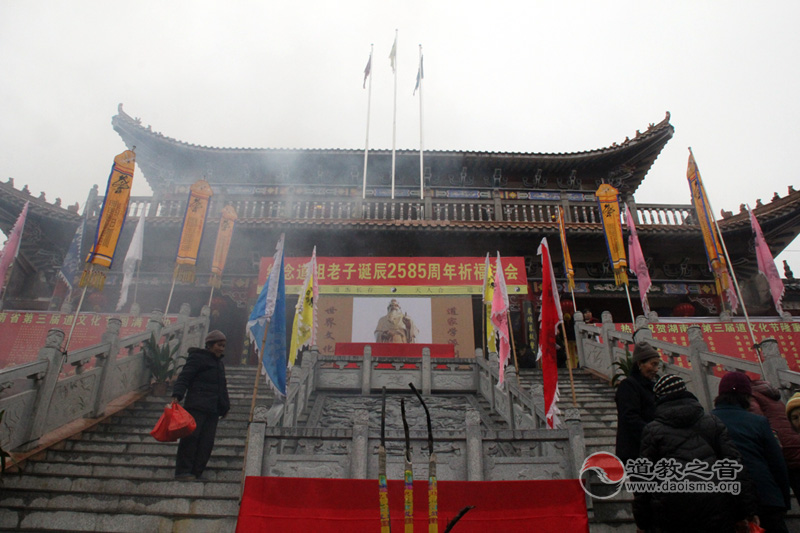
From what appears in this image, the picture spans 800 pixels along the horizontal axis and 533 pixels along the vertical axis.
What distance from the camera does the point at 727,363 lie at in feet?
20.9

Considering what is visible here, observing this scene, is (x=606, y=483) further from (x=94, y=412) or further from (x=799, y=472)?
(x=94, y=412)

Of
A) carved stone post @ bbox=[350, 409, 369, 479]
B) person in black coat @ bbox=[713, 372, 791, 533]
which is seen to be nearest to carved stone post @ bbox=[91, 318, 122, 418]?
carved stone post @ bbox=[350, 409, 369, 479]

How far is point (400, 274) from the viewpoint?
38.3 feet

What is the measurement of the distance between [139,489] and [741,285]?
15039 mm

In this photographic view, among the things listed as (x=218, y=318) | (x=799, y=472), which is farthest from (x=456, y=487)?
(x=218, y=318)

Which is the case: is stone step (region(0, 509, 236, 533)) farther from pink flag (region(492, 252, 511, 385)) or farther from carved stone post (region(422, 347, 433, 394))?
carved stone post (region(422, 347, 433, 394))

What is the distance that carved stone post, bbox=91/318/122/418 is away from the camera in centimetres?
641

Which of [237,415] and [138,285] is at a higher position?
[138,285]

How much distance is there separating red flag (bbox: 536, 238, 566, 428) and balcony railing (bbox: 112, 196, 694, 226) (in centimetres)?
653

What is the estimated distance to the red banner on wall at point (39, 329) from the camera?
377 inches

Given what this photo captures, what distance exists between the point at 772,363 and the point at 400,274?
7635 millimetres

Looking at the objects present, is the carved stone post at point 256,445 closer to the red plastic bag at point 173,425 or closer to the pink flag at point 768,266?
the red plastic bag at point 173,425

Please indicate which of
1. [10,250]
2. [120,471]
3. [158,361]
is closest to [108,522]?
[120,471]

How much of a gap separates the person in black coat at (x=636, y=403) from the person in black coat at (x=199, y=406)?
376cm
